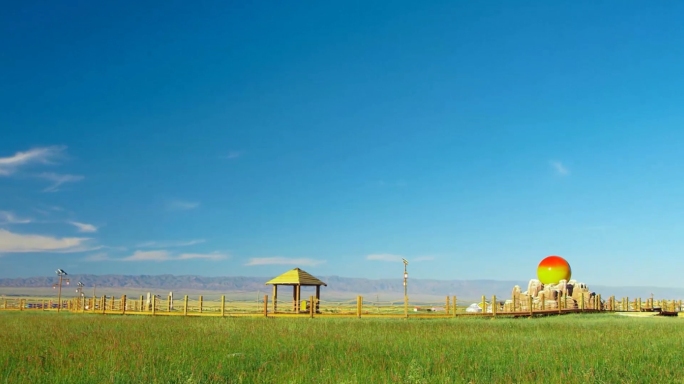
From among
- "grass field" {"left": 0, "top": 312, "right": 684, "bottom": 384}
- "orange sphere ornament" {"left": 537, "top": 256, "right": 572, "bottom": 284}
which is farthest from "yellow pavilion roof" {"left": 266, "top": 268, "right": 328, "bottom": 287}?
"grass field" {"left": 0, "top": 312, "right": 684, "bottom": 384}

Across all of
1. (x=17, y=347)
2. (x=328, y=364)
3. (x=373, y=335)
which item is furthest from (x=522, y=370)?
(x=17, y=347)

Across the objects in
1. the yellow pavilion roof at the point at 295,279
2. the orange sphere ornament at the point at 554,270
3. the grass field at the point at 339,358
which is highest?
the orange sphere ornament at the point at 554,270

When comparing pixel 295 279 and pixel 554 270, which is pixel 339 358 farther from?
pixel 554 270

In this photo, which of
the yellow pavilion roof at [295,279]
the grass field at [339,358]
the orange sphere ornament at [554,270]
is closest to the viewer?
the grass field at [339,358]

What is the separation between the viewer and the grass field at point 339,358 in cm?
1090

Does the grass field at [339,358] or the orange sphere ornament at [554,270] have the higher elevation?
the orange sphere ornament at [554,270]

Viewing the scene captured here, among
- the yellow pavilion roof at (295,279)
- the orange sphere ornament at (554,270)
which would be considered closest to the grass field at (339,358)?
the yellow pavilion roof at (295,279)

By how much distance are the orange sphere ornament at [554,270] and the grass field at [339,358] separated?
1223 inches

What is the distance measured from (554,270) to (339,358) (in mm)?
41143

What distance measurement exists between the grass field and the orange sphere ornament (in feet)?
102

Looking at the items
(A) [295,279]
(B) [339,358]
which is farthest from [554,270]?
(B) [339,358]

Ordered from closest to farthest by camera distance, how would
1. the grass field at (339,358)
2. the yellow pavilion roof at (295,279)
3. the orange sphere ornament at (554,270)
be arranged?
1. the grass field at (339,358)
2. the yellow pavilion roof at (295,279)
3. the orange sphere ornament at (554,270)

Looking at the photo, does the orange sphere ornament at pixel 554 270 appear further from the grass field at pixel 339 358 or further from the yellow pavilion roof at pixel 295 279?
the grass field at pixel 339 358

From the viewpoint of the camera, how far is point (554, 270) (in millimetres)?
50031
